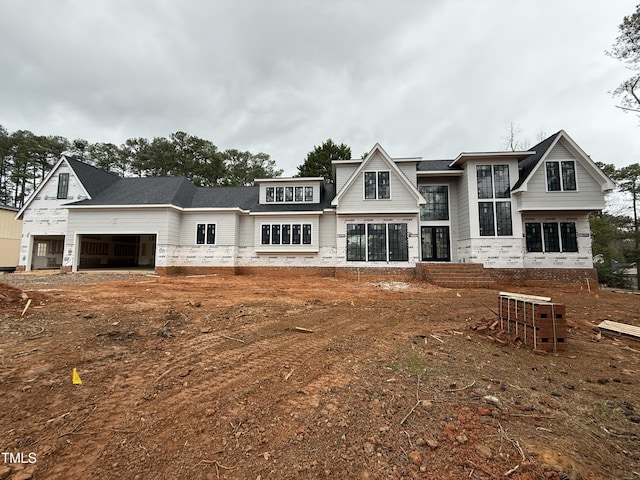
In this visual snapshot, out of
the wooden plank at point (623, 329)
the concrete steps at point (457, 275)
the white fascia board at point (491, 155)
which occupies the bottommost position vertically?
the wooden plank at point (623, 329)

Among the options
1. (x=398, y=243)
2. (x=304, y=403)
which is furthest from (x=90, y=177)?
(x=304, y=403)

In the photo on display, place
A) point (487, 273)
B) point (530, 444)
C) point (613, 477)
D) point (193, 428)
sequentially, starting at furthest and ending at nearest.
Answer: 1. point (487, 273)
2. point (193, 428)
3. point (530, 444)
4. point (613, 477)

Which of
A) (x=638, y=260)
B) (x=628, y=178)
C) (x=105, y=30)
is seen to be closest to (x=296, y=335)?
(x=105, y=30)

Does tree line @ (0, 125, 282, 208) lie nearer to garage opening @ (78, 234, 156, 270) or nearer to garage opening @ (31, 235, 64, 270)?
garage opening @ (78, 234, 156, 270)

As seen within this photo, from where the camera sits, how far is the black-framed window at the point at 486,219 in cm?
1552

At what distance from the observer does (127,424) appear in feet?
8.36

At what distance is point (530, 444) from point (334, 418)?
1749mm

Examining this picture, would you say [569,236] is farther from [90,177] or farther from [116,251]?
[116,251]

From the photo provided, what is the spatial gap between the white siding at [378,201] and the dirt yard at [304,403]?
11.0 metres

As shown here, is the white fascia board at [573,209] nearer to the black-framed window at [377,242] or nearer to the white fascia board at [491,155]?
the white fascia board at [491,155]

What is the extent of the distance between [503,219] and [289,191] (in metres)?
13.6

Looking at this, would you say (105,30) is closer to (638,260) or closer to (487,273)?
(487,273)

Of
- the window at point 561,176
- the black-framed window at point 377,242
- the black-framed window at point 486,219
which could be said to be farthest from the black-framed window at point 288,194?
the window at point 561,176

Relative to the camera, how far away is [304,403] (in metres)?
2.98
